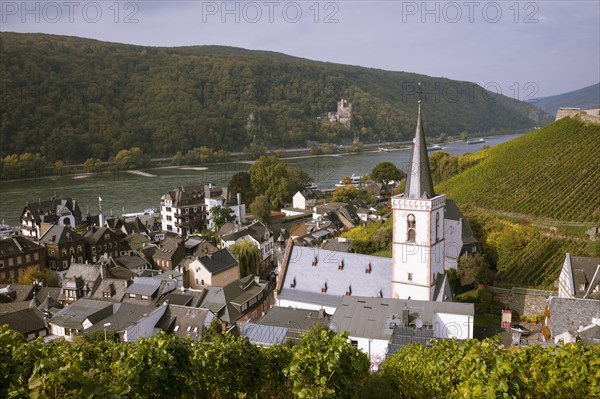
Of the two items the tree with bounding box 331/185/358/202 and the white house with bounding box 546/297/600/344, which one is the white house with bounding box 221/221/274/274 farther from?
the white house with bounding box 546/297/600/344

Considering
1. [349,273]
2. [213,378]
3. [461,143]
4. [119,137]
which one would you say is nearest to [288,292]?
[349,273]

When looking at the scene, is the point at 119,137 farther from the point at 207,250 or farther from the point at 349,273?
the point at 349,273

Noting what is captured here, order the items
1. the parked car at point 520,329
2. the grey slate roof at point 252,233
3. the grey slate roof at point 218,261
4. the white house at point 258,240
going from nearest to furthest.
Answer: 1. the parked car at point 520,329
2. the grey slate roof at point 218,261
3. the white house at point 258,240
4. the grey slate roof at point 252,233

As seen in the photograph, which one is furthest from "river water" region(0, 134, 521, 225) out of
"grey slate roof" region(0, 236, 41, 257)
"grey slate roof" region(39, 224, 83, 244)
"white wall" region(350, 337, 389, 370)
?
"white wall" region(350, 337, 389, 370)

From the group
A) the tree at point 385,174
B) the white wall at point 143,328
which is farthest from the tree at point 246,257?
the tree at point 385,174

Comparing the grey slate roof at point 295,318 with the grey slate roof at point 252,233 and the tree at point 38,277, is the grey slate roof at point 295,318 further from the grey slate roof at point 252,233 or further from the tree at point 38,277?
the tree at point 38,277

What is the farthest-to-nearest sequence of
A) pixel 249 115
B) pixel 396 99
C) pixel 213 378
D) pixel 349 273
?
pixel 396 99, pixel 249 115, pixel 349 273, pixel 213 378

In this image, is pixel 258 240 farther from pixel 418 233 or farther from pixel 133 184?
pixel 133 184
